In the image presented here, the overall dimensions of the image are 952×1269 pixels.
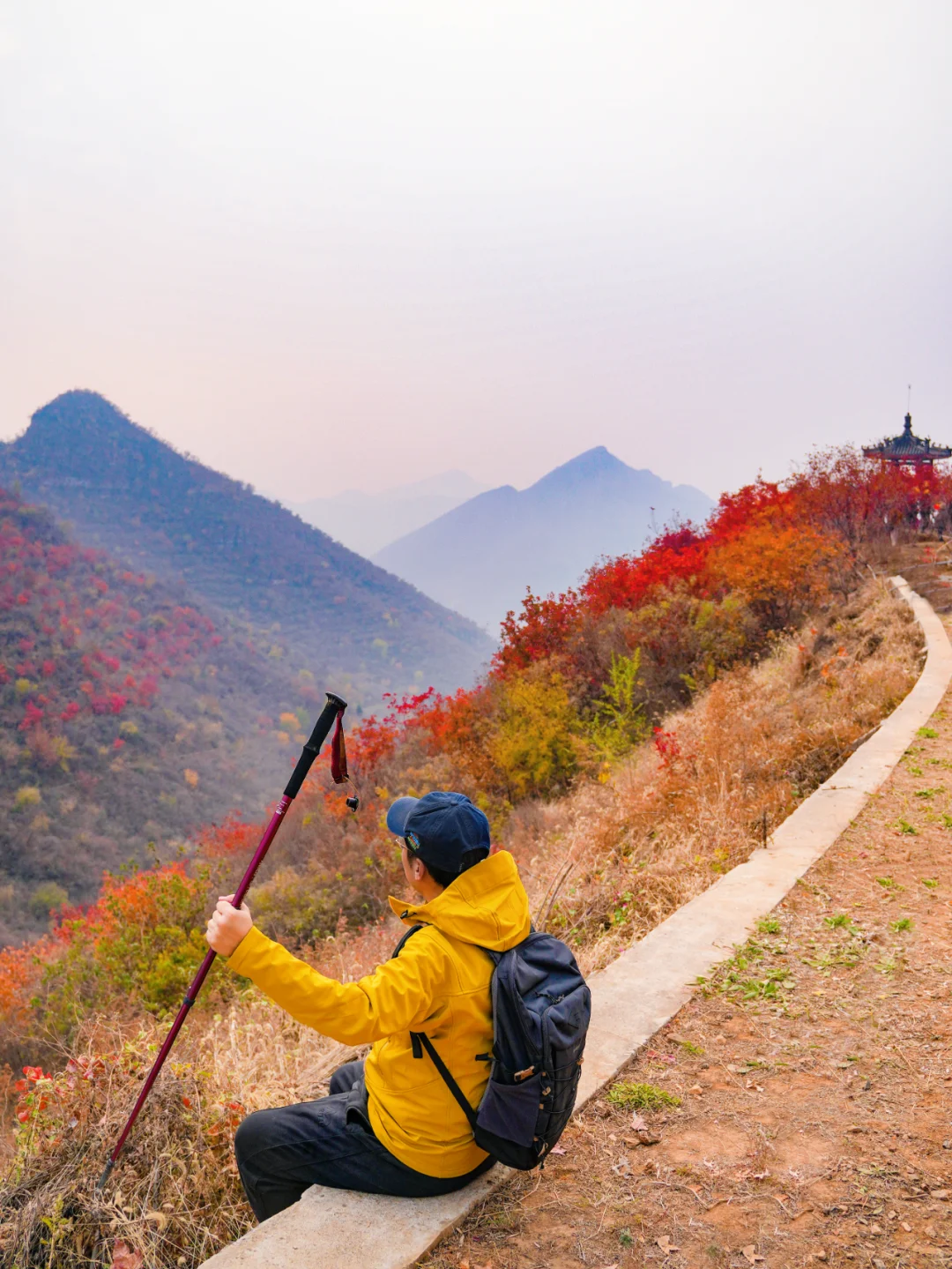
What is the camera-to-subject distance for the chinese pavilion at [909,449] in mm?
A: 29200

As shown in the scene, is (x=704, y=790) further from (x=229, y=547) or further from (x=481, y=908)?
(x=229, y=547)

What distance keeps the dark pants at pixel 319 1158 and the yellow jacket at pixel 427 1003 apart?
0.06 meters

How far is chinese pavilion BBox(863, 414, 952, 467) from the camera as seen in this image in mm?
29200

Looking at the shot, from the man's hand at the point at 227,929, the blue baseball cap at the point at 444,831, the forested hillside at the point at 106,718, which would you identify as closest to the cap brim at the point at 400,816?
the blue baseball cap at the point at 444,831

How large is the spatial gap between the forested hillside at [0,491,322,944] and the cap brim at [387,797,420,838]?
38839mm

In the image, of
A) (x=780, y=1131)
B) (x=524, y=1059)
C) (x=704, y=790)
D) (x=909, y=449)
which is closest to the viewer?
(x=524, y=1059)

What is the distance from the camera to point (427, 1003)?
2275 millimetres

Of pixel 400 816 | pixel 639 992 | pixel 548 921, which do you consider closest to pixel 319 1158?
Result: pixel 400 816

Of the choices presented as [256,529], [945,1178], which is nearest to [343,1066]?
[945,1178]

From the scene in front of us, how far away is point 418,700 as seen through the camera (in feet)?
62.8

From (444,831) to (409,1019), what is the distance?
1.57 ft

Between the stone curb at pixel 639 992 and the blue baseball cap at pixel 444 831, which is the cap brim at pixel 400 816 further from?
the stone curb at pixel 639 992

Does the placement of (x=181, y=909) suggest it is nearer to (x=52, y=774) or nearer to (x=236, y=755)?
(x=52, y=774)

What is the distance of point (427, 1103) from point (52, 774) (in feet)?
178
